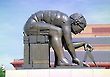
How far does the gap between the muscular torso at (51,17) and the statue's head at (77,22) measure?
0.82ft

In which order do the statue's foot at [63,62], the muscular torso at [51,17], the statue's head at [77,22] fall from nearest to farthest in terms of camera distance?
the statue's foot at [63,62] → the muscular torso at [51,17] → the statue's head at [77,22]

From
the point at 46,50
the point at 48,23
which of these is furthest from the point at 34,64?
the point at 48,23

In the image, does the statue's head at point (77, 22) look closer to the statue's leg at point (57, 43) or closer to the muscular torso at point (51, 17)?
the muscular torso at point (51, 17)

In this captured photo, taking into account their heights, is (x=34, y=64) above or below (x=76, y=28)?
below

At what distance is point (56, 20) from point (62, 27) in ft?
0.88

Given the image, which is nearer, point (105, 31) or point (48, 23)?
point (48, 23)

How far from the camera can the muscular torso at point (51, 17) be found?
34.8ft

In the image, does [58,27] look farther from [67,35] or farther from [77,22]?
[77,22]
